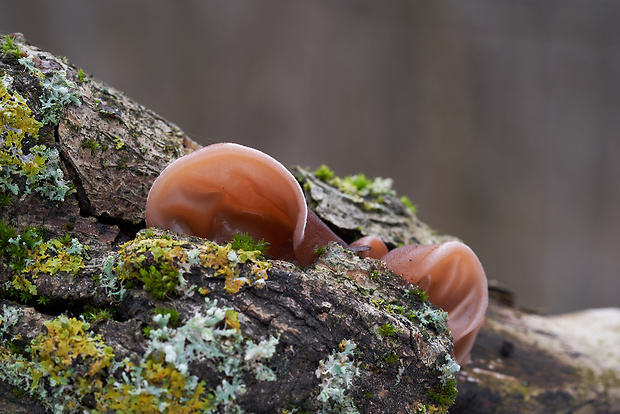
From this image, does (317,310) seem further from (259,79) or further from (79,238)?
(259,79)

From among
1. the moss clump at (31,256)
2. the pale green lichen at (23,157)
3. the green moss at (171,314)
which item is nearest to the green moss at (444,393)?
the green moss at (171,314)

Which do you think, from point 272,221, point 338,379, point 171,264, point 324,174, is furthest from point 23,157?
point 324,174

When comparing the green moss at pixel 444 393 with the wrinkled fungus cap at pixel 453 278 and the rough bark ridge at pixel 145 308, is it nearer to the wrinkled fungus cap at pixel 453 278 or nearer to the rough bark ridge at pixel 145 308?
the rough bark ridge at pixel 145 308

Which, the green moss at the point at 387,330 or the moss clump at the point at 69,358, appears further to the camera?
the green moss at the point at 387,330

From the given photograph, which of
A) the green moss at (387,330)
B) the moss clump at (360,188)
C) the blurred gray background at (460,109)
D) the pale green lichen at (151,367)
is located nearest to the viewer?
the pale green lichen at (151,367)

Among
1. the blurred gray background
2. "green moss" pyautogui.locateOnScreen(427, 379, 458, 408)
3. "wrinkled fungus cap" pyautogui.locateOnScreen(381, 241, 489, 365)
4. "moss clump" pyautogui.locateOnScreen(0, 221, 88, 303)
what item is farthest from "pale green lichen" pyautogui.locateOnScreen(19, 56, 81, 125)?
the blurred gray background

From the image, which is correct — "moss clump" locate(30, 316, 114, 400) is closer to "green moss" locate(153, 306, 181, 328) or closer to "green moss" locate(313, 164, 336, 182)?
"green moss" locate(153, 306, 181, 328)

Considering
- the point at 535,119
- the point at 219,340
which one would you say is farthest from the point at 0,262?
the point at 535,119

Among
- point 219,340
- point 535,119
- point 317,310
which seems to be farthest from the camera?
point 535,119

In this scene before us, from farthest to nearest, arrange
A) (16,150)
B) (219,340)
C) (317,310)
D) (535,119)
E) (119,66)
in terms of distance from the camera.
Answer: (535,119), (119,66), (16,150), (317,310), (219,340)
